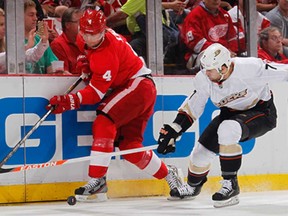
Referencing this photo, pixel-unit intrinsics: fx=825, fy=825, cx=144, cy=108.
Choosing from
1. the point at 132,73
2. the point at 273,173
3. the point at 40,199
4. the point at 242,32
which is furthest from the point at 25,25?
the point at 273,173

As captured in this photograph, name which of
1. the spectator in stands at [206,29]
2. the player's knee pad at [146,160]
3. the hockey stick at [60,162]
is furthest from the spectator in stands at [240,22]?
the hockey stick at [60,162]

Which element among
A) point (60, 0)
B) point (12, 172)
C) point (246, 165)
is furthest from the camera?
point (246, 165)

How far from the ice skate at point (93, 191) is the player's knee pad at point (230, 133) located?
3.00 feet

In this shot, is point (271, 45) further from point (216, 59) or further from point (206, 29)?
point (216, 59)

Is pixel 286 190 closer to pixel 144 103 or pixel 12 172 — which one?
pixel 144 103

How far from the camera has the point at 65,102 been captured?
5.28 metres

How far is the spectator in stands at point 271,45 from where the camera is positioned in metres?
6.48

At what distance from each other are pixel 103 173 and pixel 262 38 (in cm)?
189

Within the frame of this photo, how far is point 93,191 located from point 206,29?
1633mm

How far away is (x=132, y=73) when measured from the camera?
5527mm

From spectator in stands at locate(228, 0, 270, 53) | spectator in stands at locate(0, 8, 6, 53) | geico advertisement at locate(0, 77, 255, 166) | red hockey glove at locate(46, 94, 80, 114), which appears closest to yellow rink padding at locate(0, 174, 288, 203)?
geico advertisement at locate(0, 77, 255, 166)

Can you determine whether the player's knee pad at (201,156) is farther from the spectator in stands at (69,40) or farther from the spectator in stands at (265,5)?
the spectator in stands at (265,5)

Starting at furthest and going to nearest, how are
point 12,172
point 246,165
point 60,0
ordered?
point 246,165 < point 60,0 < point 12,172

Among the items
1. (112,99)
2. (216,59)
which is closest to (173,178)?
(112,99)
